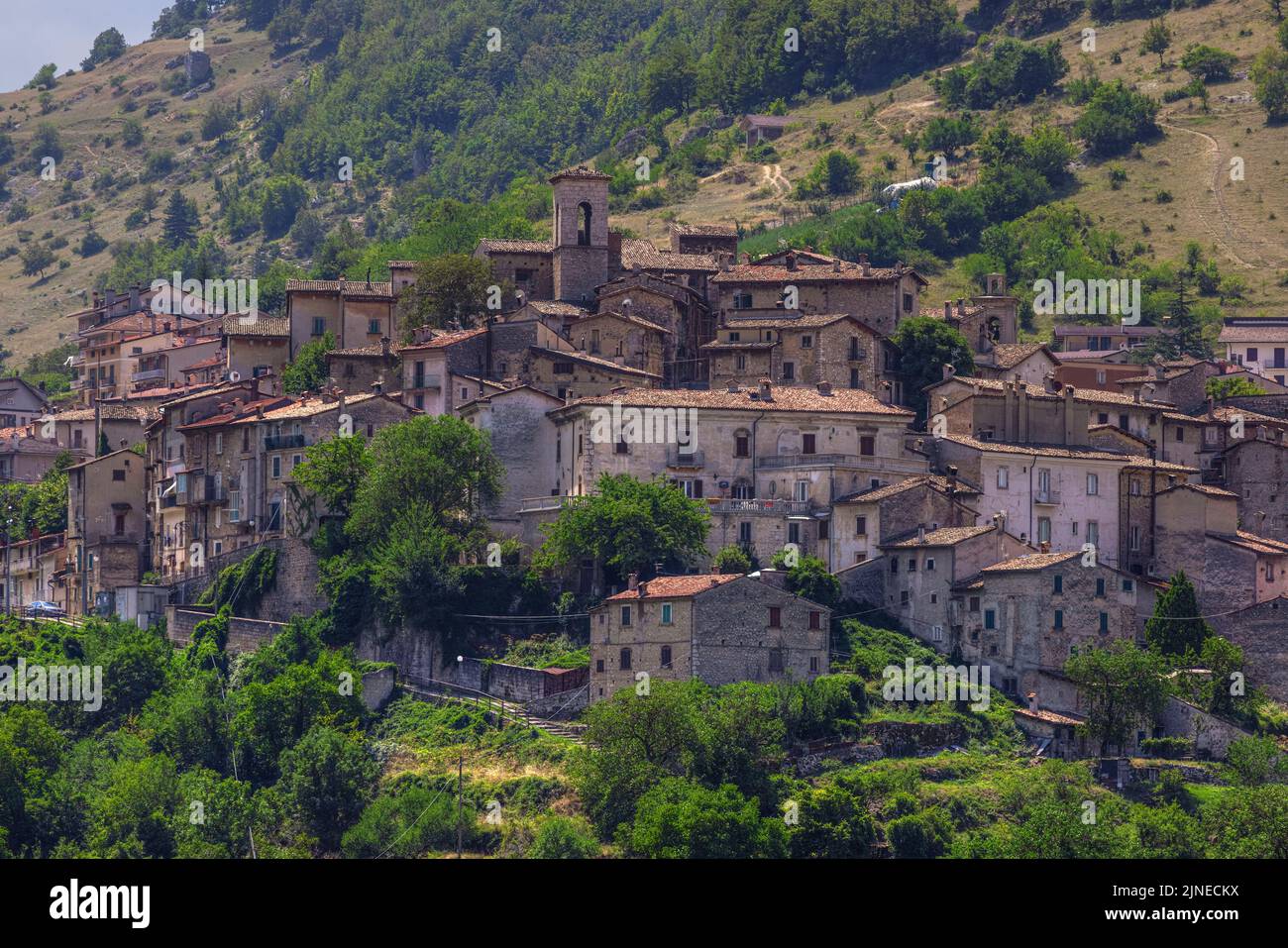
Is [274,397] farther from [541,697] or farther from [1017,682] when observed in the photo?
[1017,682]

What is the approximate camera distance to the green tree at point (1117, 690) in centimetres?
6531

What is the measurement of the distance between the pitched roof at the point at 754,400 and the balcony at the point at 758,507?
342cm

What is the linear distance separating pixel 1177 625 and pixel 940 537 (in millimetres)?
7256

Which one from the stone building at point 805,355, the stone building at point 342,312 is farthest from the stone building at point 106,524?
the stone building at point 805,355

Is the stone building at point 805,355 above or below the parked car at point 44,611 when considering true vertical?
above

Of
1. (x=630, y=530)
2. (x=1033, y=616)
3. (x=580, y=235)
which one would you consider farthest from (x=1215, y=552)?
(x=580, y=235)

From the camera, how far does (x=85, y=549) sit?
8631 cm

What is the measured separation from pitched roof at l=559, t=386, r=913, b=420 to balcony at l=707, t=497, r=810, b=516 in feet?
11.2

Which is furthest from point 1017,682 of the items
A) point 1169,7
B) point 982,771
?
point 1169,7

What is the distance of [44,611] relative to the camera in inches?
3378

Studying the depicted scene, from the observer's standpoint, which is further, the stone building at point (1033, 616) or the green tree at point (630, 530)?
the green tree at point (630, 530)

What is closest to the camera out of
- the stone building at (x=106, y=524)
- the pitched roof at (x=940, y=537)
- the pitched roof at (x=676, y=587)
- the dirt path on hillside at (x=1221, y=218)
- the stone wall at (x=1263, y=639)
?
the pitched roof at (x=676, y=587)

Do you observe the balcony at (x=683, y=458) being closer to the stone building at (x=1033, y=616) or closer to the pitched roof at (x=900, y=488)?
the pitched roof at (x=900, y=488)
